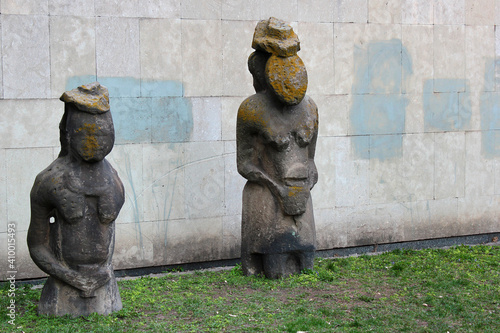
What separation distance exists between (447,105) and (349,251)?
2477 millimetres

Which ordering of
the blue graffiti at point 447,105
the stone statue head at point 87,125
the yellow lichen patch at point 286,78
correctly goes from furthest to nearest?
1. the blue graffiti at point 447,105
2. the yellow lichen patch at point 286,78
3. the stone statue head at point 87,125

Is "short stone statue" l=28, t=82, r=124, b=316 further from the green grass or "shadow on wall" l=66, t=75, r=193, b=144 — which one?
"shadow on wall" l=66, t=75, r=193, b=144

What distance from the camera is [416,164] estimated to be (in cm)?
989

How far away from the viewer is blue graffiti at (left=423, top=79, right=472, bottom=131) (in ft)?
32.4

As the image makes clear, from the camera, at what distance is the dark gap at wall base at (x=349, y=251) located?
843 cm

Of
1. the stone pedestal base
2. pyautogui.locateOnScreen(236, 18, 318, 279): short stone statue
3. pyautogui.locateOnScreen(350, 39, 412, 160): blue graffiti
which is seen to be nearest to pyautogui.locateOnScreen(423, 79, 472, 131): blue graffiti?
pyautogui.locateOnScreen(350, 39, 412, 160): blue graffiti

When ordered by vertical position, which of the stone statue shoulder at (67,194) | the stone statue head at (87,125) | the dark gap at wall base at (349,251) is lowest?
the dark gap at wall base at (349,251)

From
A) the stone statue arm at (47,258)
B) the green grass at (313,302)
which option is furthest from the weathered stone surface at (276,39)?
the stone statue arm at (47,258)

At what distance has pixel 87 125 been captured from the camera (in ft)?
19.8

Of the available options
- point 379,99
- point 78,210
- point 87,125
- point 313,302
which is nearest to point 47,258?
point 78,210

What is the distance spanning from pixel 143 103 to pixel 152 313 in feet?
8.85

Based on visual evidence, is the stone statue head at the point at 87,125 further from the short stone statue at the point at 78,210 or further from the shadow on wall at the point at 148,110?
the shadow on wall at the point at 148,110

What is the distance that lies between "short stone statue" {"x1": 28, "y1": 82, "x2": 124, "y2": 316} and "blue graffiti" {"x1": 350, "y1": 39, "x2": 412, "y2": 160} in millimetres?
4136

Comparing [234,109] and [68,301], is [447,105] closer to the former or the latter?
[234,109]
